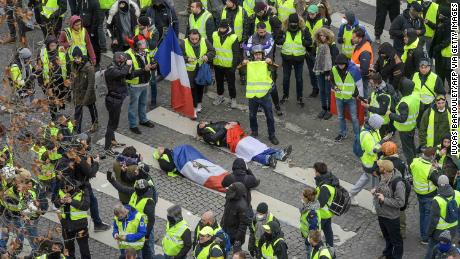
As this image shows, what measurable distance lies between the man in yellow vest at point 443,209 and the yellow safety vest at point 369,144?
1.79m

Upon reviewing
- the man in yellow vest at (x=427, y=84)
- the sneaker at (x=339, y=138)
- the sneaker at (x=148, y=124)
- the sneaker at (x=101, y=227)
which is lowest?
the sneaker at (x=101, y=227)

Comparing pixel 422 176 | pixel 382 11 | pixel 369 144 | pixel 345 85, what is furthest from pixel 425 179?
pixel 382 11

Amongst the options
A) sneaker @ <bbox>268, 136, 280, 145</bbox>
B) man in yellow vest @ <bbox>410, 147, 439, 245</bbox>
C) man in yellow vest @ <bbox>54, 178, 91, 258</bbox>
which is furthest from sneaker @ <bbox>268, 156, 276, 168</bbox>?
man in yellow vest @ <bbox>54, 178, 91, 258</bbox>

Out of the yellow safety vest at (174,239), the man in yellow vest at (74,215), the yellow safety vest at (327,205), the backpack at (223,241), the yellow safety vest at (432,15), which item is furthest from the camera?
the yellow safety vest at (432,15)

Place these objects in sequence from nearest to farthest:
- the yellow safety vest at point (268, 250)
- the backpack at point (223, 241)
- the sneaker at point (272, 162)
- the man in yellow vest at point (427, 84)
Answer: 1. the backpack at point (223, 241)
2. the yellow safety vest at point (268, 250)
3. the man in yellow vest at point (427, 84)
4. the sneaker at point (272, 162)

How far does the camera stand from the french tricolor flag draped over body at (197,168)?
20.9 meters

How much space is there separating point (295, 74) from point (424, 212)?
5.03 m

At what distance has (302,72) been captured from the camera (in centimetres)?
2369

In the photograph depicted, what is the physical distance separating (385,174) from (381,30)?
7489 mm

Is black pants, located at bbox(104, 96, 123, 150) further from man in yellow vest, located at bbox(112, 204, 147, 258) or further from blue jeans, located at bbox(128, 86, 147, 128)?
man in yellow vest, located at bbox(112, 204, 147, 258)

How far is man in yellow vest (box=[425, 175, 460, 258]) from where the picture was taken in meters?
18.1

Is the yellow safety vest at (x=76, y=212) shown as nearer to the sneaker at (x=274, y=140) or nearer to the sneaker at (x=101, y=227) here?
the sneaker at (x=101, y=227)

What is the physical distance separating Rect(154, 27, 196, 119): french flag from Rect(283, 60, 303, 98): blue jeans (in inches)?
75.5

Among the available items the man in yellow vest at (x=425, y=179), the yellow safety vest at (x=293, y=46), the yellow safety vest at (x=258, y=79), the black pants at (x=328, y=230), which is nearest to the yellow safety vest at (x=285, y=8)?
the yellow safety vest at (x=293, y=46)
